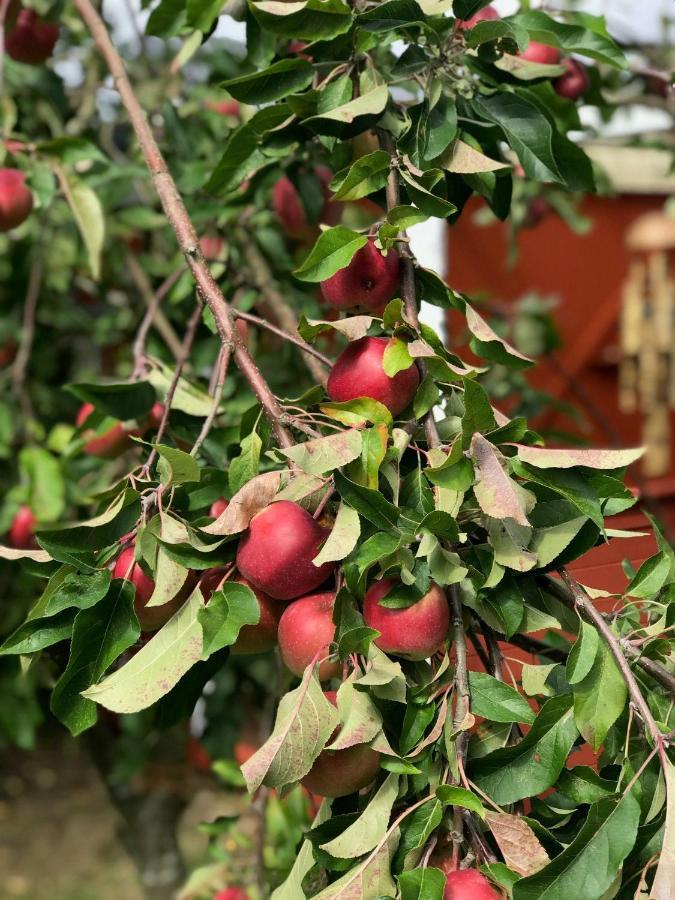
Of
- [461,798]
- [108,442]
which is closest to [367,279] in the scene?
[461,798]

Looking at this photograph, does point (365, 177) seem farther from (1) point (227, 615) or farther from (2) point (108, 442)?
(2) point (108, 442)

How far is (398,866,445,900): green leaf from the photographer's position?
1.85ft

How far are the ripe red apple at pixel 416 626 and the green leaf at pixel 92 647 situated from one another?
0.18 m

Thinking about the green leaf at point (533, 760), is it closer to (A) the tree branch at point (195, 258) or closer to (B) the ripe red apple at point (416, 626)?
(B) the ripe red apple at point (416, 626)

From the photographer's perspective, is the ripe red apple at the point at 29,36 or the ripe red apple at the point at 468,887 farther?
the ripe red apple at the point at 29,36

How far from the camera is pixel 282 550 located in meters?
0.66

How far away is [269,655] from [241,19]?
1.13 meters

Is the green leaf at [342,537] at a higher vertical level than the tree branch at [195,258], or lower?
lower

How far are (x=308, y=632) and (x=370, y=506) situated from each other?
0.09 meters

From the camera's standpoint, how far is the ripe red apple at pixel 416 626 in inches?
25.3

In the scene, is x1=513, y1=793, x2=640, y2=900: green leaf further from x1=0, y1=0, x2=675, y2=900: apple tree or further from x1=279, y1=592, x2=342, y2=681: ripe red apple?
x1=279, y1=592, x2=342, y2=681: ripe red apple

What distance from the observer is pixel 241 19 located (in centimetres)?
99

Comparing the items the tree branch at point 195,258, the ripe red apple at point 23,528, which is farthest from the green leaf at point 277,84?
the ripe red apple at point 23,528

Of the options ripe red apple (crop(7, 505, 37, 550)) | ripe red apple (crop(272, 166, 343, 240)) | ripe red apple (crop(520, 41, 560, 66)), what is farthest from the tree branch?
ripe red apple (crop(7, 505, 37, 550))
